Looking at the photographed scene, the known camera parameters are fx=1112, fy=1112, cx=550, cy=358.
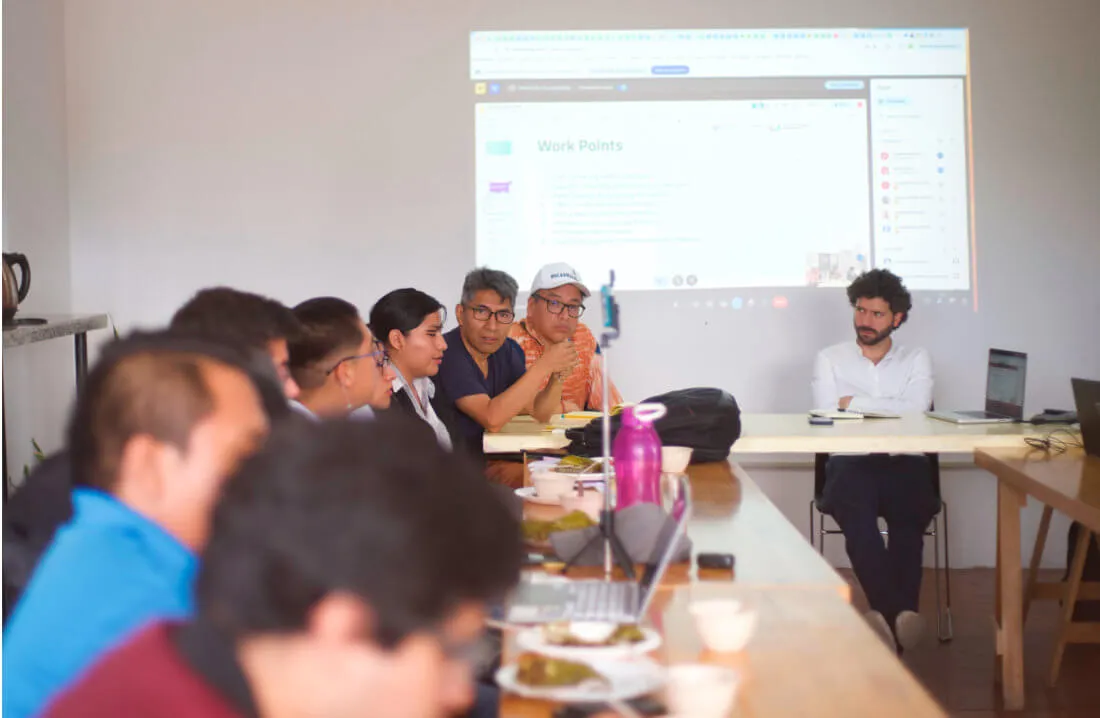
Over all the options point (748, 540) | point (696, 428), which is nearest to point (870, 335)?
point (696, 428)

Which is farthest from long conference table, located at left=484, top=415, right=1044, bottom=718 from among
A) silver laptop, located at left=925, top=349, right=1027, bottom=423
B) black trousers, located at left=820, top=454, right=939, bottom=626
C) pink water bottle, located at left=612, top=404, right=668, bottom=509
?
silver laptop, located at left=925, top=349, right=1027, bottom=423

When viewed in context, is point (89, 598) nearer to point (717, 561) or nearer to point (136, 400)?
point (136, 400)

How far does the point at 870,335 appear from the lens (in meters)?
4.34

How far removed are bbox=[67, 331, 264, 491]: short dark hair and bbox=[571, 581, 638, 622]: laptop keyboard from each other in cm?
68

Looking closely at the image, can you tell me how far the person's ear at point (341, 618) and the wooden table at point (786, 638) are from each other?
25.1 inches

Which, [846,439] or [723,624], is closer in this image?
[723,624]

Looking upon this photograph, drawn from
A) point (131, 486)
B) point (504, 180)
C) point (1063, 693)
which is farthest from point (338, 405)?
point (504, 180)

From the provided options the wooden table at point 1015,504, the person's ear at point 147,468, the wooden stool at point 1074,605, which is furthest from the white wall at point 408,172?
the person's ear at point 147,468

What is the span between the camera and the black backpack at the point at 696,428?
3.09 metres

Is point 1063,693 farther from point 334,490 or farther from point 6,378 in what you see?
point 6,378

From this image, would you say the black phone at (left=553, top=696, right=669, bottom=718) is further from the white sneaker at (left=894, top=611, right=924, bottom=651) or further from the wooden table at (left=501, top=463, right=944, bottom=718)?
the white sneaker at (left=894, top=611, right=924, bottom=651)

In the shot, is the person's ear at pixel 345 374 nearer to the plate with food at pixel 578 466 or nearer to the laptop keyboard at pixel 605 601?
the plate with food at pixel 578 466

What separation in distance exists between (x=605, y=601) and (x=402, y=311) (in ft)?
5.50

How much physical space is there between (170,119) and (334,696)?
4702 millimetres
